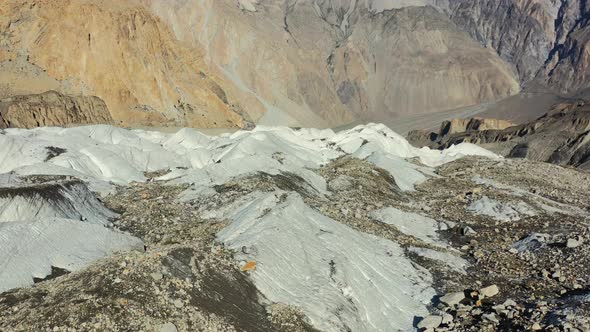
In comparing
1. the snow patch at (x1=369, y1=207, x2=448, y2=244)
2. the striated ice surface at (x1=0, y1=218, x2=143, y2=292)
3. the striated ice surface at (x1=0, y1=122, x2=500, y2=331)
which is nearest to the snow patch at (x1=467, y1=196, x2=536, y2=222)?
the snow patch at (x1=369, y1=207, x2=448, y2=244)

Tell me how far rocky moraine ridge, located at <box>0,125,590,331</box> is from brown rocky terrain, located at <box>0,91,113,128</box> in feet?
81.5

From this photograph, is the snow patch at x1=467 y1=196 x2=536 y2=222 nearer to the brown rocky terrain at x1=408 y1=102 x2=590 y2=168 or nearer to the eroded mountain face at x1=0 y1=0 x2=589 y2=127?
the brown rocky terrain at x1=408 y1=102 x2=590 y2=168

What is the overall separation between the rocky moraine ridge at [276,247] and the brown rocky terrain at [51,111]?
81.5ft

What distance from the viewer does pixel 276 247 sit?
45.1 feet

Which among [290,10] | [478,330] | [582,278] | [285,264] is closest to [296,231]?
[285,264]

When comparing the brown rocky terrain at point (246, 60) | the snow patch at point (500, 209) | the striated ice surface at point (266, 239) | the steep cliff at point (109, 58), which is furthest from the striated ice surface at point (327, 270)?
the steep cliff at point (109, 58)

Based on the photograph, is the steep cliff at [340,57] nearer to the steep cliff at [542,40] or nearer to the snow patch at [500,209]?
the steep cliff at [542,40]

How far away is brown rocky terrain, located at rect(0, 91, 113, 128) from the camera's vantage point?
54688mm

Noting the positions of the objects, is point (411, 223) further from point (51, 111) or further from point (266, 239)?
point (51, 111)

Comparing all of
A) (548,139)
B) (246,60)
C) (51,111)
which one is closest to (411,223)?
(51,111)

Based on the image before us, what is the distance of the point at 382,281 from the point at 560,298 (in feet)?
14.9

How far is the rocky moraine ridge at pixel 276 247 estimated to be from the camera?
10.4 meters

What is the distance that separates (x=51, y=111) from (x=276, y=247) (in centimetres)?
5088

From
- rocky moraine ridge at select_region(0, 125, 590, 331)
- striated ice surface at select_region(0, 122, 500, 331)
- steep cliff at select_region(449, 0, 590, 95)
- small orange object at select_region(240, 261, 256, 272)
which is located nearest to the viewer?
rocky moraine ridge at select_region(0, 125, 590, 331)
